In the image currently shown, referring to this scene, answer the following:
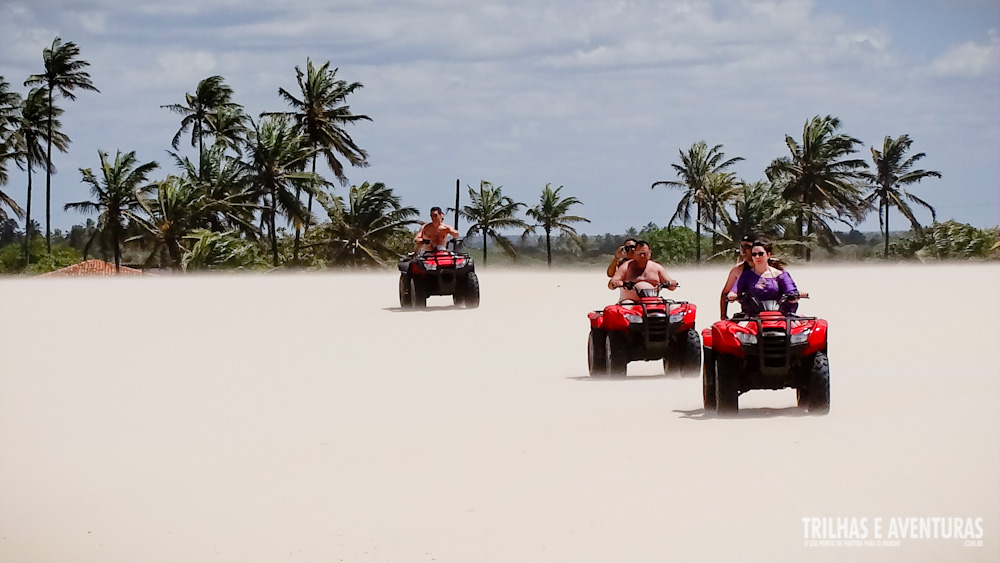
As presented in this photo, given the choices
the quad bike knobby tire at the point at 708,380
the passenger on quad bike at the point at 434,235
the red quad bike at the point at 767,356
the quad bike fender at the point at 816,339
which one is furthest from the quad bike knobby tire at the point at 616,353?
the passenger on quad bike at the point at 434,235

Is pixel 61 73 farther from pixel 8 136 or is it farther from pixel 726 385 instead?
pixel 726 385

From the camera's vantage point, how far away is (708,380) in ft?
35.0

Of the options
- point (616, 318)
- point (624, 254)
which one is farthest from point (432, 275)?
point (616, 318)

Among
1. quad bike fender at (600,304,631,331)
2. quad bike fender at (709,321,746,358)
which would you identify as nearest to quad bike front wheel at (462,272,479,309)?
quad bike fender at (600,304,631,331)

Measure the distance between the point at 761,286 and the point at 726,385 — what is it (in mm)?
757

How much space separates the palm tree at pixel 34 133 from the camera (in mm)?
62094

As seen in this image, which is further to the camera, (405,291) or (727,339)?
(405,291)

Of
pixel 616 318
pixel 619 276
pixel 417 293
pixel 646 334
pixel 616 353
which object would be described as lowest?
pixel 616 353

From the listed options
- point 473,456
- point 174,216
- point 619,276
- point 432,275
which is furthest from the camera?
point 174,216

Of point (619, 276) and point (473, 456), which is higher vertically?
point (619, 276)

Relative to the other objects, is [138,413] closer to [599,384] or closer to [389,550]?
[599,384]

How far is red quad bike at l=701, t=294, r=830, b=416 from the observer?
1019cm

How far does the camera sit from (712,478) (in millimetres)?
8602

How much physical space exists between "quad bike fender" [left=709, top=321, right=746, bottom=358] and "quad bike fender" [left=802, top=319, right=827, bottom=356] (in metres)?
0.45
